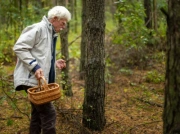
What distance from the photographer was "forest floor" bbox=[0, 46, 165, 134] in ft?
14.1

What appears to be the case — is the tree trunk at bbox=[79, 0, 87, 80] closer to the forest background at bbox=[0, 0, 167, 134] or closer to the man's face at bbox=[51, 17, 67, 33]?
the forest background at bbox=[0, 0, 167, 134]

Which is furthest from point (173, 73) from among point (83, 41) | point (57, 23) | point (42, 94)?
point (83, 41)

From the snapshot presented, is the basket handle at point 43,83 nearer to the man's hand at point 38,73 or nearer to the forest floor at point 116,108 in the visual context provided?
the man's hand at point 38,73

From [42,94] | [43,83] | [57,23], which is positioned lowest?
[42,94]

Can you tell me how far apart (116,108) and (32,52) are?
2.84 metres

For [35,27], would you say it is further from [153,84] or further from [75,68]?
[75,68]

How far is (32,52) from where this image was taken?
3.39 meters

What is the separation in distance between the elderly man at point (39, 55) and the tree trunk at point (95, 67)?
56 centimetres

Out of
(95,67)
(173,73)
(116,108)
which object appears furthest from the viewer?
(116,108)

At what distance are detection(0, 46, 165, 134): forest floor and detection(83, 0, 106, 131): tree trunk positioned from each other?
0.21 meters

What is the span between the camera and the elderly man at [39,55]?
10.7 ft

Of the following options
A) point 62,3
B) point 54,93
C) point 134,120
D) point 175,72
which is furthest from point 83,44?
point 175,72

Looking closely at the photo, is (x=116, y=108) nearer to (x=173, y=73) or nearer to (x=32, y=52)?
(x=32, y=52)

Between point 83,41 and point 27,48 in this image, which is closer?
point 27,48
